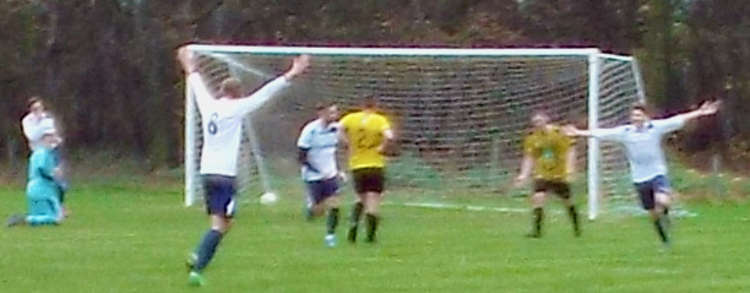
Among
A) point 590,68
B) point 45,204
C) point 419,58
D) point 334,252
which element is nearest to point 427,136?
point 419,58

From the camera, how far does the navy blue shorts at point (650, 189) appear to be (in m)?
20.2

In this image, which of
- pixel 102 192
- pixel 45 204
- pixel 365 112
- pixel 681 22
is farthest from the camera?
pixel 681 22

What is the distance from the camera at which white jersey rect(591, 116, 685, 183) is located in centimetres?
2053

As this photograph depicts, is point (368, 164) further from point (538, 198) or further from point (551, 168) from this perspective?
point (551, 168)

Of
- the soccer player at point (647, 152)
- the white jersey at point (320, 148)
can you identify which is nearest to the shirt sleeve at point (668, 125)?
the soccer player at point (647, 152)

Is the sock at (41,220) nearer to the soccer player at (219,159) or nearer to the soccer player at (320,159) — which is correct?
the soccer player at (320,159)

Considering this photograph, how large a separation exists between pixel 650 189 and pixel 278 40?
20259 mm

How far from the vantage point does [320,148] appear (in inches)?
973

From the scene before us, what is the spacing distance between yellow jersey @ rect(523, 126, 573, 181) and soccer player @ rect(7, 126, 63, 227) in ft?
20.3

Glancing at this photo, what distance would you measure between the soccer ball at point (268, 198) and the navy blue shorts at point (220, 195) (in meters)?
13.0

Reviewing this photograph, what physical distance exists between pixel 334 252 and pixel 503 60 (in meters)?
10.6

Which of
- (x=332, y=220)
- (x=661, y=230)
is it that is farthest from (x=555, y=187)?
(x=332, y=220)

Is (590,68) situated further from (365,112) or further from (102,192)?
(102,192)

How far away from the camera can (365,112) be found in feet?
67.3
